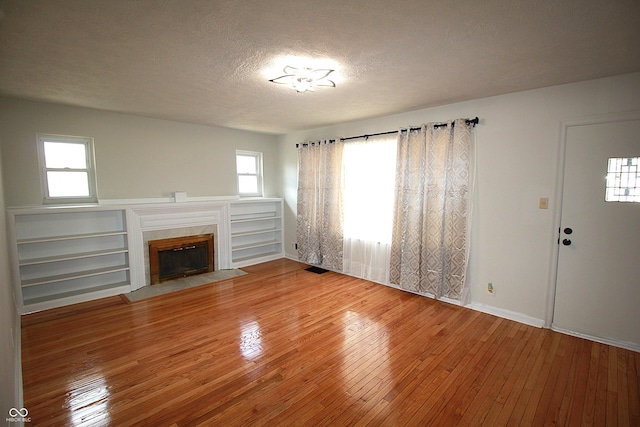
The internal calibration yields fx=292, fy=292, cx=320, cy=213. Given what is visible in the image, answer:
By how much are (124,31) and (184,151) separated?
3094mm

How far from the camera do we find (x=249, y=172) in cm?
589

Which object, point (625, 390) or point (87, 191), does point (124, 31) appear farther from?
point (625, 390)

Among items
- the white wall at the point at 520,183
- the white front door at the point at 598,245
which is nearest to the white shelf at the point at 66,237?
the white wall at the point at 520,183

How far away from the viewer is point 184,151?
4832 mm

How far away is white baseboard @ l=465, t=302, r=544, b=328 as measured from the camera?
3156 mm

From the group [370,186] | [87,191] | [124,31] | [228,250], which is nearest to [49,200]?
[87,191]

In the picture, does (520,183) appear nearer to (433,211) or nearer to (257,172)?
(433,211)

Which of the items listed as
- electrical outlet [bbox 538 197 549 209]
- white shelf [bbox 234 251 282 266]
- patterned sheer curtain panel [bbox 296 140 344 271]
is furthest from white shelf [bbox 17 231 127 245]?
electrical outlet [bbox 538 197 549 209]

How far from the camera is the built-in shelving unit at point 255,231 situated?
216 inches

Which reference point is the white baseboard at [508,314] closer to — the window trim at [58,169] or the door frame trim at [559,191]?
the door frame trim at [559,191]

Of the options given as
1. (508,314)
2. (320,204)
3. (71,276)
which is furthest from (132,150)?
(508,314)

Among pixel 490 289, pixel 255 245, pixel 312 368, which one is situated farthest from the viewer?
pixel 255 245

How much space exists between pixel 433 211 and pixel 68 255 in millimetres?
4752

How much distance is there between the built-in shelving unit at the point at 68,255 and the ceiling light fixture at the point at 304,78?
3026 millimetres
